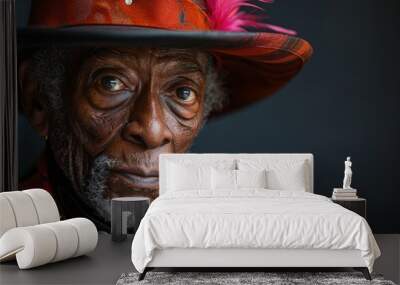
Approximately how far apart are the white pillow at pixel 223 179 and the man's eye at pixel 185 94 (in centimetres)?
104

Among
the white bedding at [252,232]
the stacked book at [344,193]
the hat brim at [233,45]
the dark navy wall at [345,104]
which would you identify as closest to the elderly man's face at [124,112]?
the hat brim at [233,45]

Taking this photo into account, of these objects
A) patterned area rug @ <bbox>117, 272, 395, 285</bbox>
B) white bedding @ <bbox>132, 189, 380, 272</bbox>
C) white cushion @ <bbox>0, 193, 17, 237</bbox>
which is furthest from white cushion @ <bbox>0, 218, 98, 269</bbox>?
white bedding @ <bbox>132, 189, 380, 272</bbox>

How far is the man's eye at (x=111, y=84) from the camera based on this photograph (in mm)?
7051

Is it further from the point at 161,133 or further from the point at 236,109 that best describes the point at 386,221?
the point at 161,133

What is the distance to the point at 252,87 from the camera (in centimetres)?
705

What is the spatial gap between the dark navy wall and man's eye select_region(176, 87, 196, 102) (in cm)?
37

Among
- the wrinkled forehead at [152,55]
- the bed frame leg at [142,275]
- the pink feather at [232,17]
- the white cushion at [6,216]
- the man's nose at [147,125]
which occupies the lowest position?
the bed frame leg at [142,275]

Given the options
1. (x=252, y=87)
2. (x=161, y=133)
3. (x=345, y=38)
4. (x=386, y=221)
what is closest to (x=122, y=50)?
(x=161, y=133)

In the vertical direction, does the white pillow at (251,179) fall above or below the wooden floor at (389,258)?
above

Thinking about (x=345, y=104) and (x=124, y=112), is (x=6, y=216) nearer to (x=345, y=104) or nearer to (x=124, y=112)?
(x=124, y=112)

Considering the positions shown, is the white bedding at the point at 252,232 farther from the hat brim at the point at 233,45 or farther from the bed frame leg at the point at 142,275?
the hat brim at the point at 233,45

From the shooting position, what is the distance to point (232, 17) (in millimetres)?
7031

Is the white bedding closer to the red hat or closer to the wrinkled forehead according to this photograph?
the red hat

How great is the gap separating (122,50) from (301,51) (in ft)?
6.62
